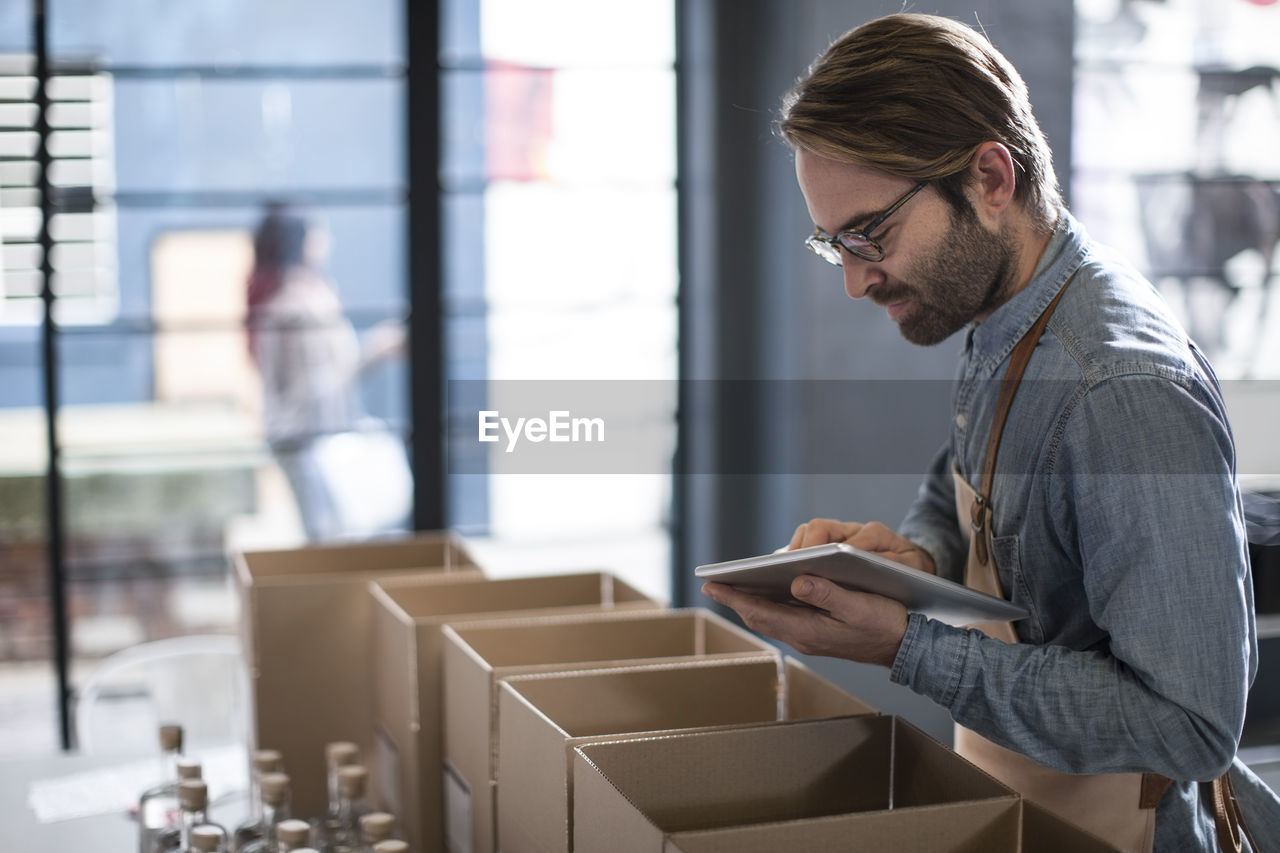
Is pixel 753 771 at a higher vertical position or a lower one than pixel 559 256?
lower

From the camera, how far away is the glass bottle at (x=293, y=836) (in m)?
1.26

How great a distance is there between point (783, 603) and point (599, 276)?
261 centimetres

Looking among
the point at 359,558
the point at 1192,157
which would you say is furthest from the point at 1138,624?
the point at 1192,157

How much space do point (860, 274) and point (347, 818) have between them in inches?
32.4

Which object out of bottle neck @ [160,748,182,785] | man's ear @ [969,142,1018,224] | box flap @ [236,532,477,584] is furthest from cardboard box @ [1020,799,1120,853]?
box flap @ [236,532,477,584]

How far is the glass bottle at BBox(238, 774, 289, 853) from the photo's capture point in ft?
4.51

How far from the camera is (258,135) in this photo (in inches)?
135

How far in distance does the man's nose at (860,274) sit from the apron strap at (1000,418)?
0.17 metres

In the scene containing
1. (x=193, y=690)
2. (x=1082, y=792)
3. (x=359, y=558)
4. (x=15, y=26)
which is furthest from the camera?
(x=15, y=26)

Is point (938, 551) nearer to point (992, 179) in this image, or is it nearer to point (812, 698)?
point (812, 698)

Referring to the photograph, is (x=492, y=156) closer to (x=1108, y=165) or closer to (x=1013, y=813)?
(x=1108, y=165)

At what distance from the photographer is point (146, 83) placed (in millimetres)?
3330

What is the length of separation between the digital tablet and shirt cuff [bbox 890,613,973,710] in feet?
0.08

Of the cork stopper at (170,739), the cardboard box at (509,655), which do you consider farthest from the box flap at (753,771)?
the cork stopper at (170,739)
